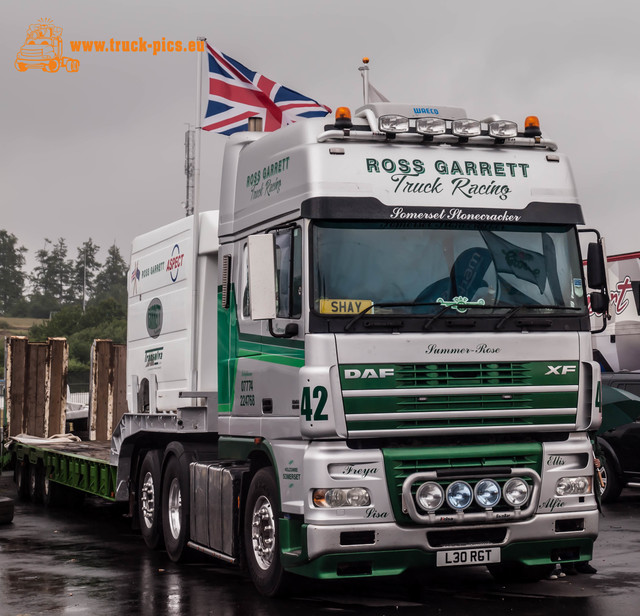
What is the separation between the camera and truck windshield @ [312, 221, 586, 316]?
9086 millimetres

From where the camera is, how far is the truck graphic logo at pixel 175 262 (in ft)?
43.4

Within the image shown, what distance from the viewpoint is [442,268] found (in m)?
9.32

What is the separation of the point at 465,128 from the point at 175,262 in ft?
15.4

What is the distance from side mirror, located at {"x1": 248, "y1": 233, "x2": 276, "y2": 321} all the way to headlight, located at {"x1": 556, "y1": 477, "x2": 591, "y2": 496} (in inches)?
107

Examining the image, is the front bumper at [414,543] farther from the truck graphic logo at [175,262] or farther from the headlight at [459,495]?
the truck graphic logo at [175,262]

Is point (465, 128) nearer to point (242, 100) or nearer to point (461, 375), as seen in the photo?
point (461, 375)

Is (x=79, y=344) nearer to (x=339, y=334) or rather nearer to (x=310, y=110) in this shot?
(x=310, y=110)

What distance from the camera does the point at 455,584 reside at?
413 inches

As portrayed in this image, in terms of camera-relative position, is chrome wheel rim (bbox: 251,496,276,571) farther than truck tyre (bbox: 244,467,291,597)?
Yes

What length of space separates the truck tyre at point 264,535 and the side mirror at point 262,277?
56.4 inches

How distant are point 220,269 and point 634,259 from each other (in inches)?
455

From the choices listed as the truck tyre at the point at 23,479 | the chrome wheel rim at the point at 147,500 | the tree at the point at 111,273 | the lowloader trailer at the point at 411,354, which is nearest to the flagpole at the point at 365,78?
the lowloader trailer at the point at 411,354

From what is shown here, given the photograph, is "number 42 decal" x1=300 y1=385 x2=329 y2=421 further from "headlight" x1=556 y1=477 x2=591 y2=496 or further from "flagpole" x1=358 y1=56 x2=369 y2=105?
"flagpole" x1=358 y1=56 x2=369 y2=105

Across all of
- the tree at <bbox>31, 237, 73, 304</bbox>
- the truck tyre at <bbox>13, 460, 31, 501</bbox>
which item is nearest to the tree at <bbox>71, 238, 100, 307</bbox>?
the tree at <bbox>31, 237, 73, 304</bbox>
